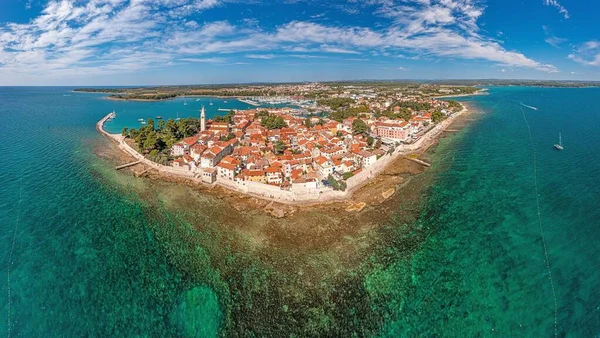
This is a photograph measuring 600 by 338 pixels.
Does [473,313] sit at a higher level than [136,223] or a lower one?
lower

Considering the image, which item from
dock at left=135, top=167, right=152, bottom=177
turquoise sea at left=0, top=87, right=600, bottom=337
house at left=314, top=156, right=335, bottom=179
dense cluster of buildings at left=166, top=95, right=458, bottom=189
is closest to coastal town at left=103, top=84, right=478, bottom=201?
dense cluster of buildings at left=166, top=95, right=458, bottom=189

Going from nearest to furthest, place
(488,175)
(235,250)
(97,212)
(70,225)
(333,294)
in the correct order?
(333,294)
(235,250)
(70,225)
(97,212)
(488,175)

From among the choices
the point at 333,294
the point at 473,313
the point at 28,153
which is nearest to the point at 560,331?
the point at 473,313

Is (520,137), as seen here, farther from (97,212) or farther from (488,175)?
(97,212)

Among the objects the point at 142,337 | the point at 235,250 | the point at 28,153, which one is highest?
the point at 28,153

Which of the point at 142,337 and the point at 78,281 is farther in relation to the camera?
the point at 78,281

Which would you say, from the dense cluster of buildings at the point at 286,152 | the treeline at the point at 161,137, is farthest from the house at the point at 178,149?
the treeline at the point at 161,137

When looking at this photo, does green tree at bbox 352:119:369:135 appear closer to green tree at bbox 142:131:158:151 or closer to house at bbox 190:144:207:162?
house at bbox 190:144:207:162
